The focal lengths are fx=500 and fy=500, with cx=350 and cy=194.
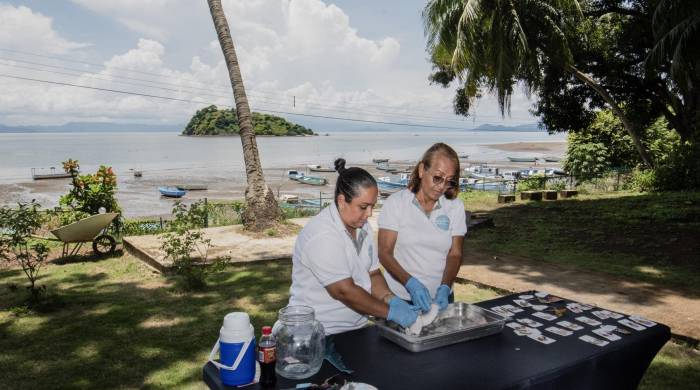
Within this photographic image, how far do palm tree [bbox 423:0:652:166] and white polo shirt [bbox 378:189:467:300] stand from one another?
13.2m

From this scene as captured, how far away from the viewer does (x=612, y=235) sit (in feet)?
36.0

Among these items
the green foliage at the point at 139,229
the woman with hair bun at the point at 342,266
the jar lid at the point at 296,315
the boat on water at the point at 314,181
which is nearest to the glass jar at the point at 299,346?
the jar lid at the point at 296,315

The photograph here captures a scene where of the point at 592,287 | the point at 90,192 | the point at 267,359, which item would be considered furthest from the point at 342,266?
the point at 90,192

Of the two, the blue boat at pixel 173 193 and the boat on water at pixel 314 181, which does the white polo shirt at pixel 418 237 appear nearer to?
the blue boat at pixel 173 193

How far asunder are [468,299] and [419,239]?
3343 mm

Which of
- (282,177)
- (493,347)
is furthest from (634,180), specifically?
(282,177)

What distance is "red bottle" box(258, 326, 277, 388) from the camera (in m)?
2.23

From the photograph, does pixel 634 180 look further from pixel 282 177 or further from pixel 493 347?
pixel 282 177

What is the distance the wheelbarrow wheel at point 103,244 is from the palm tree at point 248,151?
8.91 ft

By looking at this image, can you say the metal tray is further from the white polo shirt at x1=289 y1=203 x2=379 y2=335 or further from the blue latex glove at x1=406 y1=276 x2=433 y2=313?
the white polo shirt at x1=289 y1=203 x2=379 y2=335

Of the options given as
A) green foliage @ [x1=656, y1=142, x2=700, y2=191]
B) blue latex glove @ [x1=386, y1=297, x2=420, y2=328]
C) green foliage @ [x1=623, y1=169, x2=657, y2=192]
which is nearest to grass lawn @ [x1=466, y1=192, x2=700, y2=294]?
green foliage @ [x1=656, y1=142, x2=700, y2=191]

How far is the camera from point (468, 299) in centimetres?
659

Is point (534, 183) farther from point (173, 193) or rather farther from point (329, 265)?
point (173, 193)

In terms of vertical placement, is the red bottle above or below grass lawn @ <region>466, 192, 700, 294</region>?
above
